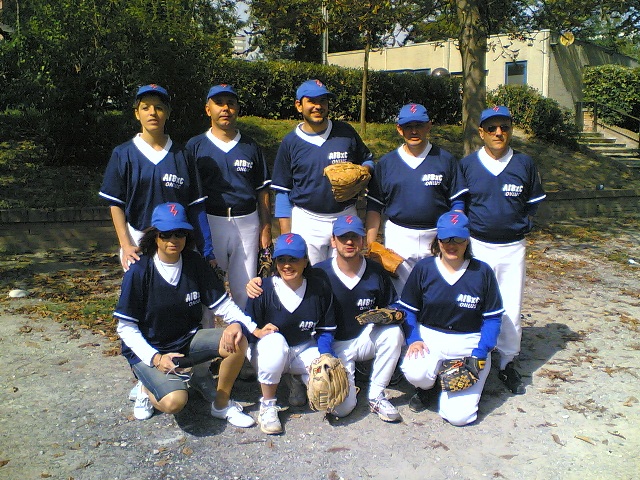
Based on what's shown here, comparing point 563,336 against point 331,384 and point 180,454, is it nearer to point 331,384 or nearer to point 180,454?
point 331,384

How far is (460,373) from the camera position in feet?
13.8

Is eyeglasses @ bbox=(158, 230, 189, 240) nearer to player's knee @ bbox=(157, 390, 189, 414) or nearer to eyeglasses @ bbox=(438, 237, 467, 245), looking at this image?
player's knee @ bbox=(157, 390, 189, 414)

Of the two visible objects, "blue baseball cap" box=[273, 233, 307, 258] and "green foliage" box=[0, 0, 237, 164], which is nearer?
"blue baseball cap" box=[273, 233, 307, 258]

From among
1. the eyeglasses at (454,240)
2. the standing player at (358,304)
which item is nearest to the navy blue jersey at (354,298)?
the standing player at (358,304)

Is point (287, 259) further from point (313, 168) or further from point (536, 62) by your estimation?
point (536, 62)

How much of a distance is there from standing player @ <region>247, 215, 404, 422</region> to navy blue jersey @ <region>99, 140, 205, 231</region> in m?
0.83

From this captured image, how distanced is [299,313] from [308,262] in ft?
1.15

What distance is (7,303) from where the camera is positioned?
6.52m

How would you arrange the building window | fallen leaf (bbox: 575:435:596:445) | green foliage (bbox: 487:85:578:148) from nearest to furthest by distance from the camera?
1. fallen leaf (bbox: 575:435:596:445)
2. green foliage (bbox: 487:85:578:148)
3. the building window

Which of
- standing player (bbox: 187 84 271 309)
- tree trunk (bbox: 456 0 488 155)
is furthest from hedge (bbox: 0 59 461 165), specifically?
standing player (bbox: 187 84 271 309)

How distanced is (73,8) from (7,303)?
5.32m

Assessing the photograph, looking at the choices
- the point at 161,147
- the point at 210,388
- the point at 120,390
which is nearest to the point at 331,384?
the point at 210,388

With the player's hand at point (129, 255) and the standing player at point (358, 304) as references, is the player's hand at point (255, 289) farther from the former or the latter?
the player's hand at point (129, 255)

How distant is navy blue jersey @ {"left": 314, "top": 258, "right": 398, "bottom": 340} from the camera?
446cm
